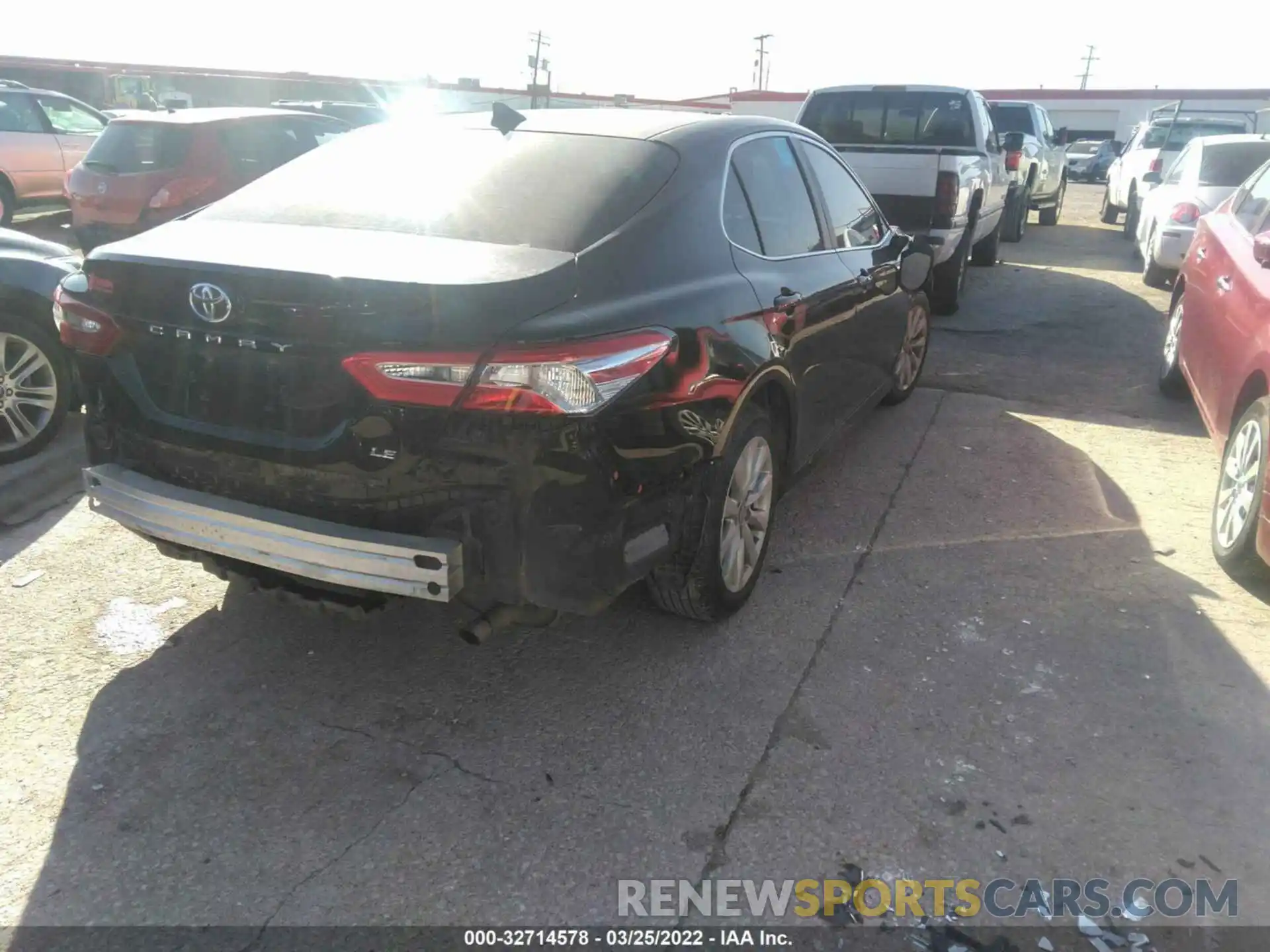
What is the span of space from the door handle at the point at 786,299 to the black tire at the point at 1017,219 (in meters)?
Answer: 11.8

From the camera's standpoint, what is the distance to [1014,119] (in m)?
15.9

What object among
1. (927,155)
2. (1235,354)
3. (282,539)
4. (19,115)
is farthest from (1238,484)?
(19,115)

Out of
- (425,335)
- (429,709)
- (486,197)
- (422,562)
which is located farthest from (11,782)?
(486,197)

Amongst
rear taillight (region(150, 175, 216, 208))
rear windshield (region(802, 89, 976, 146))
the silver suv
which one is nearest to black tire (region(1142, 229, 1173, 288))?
rear windshield (region(802, 89, 976, 146))

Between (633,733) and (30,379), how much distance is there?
377 centimetres

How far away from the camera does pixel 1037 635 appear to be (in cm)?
374

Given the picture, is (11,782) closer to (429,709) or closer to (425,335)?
(429,709)

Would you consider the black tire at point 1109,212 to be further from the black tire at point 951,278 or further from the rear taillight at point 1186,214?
the black tire at point 951,278

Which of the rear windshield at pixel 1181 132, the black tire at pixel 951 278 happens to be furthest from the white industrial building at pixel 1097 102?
the black tire at pixel 951 278

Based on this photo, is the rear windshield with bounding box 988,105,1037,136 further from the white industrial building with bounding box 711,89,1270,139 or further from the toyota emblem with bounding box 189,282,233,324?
the white industrial building with bounding box 711,89,1270,139

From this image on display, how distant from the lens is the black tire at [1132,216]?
15219 millimetres

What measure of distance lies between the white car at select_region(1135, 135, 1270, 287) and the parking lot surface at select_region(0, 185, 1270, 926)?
21.4 feet

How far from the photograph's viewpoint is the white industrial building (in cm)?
4072

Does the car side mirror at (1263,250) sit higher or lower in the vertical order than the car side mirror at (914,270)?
higher
